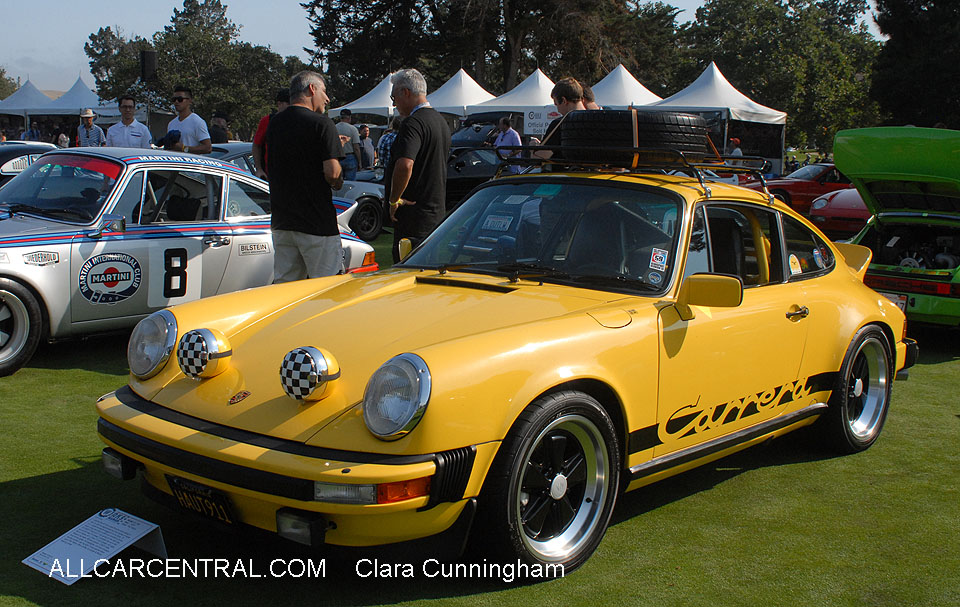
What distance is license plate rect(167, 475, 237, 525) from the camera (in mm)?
2820

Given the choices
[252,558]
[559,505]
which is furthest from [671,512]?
[252,558]

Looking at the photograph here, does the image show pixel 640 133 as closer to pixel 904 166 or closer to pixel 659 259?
pixel 659 259

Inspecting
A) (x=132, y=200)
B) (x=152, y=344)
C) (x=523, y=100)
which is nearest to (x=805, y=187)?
(x=523, y=100)

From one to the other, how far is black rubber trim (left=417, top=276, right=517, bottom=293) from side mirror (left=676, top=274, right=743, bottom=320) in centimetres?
72

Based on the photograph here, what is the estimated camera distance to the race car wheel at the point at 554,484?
2.83 metres

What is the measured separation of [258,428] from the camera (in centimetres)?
286

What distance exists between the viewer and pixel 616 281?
366 centimetres

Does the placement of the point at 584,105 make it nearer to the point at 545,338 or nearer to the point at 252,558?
the point at 545,338

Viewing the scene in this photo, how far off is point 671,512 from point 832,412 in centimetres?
123

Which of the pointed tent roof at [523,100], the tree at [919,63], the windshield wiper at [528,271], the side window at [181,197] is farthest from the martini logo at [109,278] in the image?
the tree at [919,63]

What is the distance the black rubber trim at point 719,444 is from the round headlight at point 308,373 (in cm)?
125

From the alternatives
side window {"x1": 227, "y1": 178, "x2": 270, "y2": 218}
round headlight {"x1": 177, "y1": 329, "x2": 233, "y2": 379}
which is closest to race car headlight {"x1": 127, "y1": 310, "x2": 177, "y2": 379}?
round headlight {"x1": 177, "y1": 329, "x2": 233, "y2": 379}

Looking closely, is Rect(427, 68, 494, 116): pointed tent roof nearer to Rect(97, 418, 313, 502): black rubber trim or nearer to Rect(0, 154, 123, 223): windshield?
Rect(0, 154, 123, 223): windshield

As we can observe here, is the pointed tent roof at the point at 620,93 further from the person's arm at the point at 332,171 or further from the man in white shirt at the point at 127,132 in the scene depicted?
the person's arm at the point at 332,171
